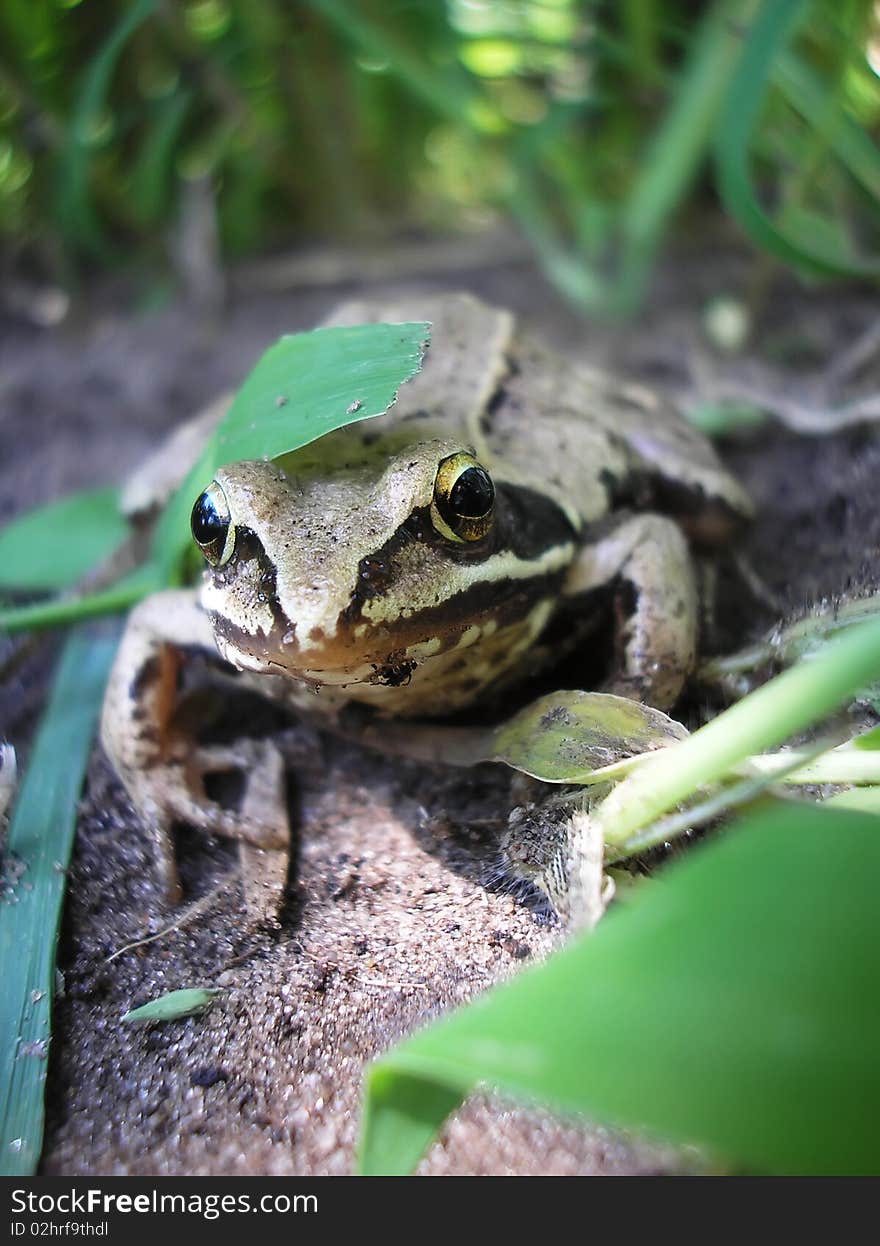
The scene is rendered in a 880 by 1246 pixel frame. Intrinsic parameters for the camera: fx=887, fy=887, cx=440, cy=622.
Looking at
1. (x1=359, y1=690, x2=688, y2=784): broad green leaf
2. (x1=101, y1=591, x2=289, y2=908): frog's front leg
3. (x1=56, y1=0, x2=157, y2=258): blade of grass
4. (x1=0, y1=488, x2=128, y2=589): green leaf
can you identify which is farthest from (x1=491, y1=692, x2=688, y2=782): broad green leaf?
(x1=56, y1=0, x2=157, y2=258): blade of grass

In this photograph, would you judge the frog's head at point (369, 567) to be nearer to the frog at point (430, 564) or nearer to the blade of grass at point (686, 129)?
the frog at point (430, 564)

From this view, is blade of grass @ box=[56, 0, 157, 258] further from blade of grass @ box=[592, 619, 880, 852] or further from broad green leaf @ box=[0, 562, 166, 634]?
blade of grass @ box=[592, 619, 880, 852]

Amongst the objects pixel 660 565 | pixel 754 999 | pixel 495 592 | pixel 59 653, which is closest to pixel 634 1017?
pixel 754 999

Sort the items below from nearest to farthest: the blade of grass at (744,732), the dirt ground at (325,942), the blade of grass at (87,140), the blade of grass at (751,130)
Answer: the blade of grass at (744,732) → the dirt ground at (325,942) → the blade of grass at (751,130) → the blade of grass at (87,140)

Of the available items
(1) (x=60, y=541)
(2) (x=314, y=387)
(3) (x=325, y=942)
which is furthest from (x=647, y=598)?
(1) (x=60, y=541)

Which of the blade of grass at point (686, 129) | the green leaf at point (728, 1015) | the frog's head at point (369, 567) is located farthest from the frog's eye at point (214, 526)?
the blade of grass at point (686, 129)

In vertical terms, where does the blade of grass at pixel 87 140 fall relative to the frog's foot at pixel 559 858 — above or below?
above
